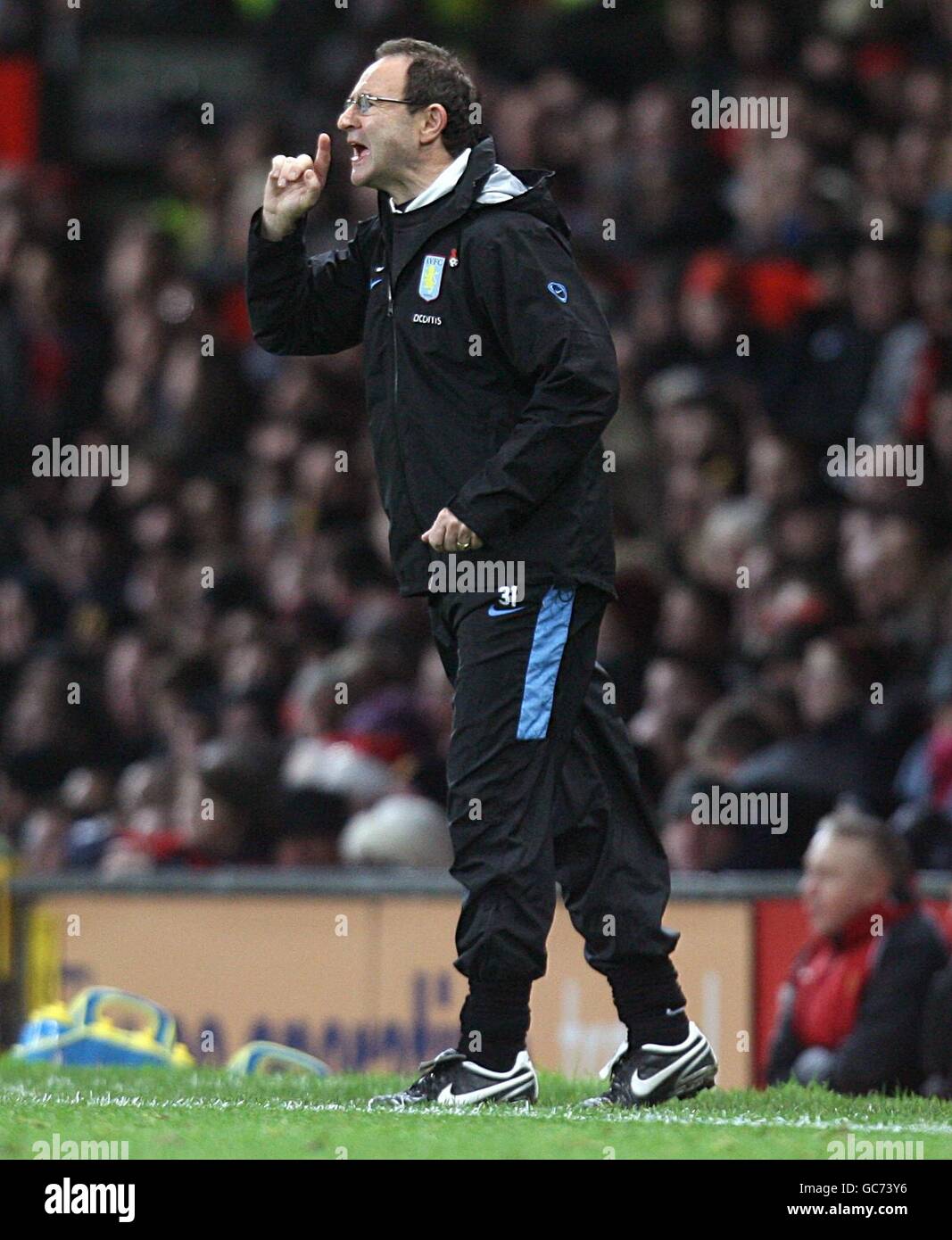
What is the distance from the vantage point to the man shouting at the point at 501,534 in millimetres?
5328

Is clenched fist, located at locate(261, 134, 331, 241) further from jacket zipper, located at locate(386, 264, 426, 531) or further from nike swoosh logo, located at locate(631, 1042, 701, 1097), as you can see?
nike swoosh logo, located at locate(631, 1042, 701, 1097)

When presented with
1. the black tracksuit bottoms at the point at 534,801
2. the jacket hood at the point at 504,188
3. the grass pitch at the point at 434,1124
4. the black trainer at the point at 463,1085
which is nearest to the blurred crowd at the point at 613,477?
the grass pitch at the point at 434,1124

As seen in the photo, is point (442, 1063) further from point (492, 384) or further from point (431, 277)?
point (431, 277)

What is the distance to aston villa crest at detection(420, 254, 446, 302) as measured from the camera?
5488 millimetres

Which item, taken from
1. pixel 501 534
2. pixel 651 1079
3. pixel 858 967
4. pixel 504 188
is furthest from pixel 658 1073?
pixel 858 967

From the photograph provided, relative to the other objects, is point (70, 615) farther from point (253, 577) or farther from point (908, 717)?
point (908, 717)

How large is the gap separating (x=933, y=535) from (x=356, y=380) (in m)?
3.95

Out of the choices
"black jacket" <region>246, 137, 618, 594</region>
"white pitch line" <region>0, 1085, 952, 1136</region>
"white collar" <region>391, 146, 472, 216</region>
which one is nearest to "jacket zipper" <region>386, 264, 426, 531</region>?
"black jacket" <region>246, 137, 618, 594</region>

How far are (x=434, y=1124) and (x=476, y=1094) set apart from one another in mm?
423

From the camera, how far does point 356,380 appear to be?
1306 cm

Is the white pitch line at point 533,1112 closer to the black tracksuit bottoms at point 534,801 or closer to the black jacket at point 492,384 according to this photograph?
the black tracksuit bottoms at point 534,801

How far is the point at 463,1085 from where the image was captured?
541 centimetres

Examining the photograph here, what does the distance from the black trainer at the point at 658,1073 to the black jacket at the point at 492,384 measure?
101 centimetres
